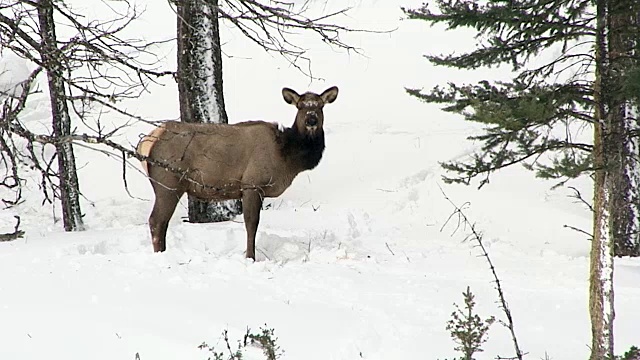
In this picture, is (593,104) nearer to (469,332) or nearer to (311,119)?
(469,332)

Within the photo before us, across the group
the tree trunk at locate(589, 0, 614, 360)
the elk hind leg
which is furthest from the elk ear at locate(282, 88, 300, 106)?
the tree trunk at locate(589, 0, 614, 360)

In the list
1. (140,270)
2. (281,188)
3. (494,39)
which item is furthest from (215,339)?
(281,188)

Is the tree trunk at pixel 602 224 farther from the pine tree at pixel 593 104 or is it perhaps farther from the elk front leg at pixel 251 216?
the elk front leg at pixel 251 216

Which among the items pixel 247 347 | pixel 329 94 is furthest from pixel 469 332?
pixel 329 94

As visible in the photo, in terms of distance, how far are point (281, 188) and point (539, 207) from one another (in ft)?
16.4

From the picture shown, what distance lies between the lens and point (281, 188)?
29.4 feet

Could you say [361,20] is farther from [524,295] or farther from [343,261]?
[524,295]

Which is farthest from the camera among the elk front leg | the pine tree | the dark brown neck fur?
the dark brown neck fur

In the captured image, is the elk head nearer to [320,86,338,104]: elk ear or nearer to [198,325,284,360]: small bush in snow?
[320,86,338,104]: elk ear

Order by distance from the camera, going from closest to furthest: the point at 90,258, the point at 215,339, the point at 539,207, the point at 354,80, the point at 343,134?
the point at 215,339 < the point at 90,258 < the point at 539,207 < the point at 343,134 < the point at 354,80

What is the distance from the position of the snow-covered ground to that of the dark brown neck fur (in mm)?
1102

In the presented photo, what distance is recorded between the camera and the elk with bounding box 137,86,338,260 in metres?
8.58

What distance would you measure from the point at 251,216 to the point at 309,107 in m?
1.52

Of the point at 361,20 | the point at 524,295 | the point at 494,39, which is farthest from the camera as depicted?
the point at 361,20
